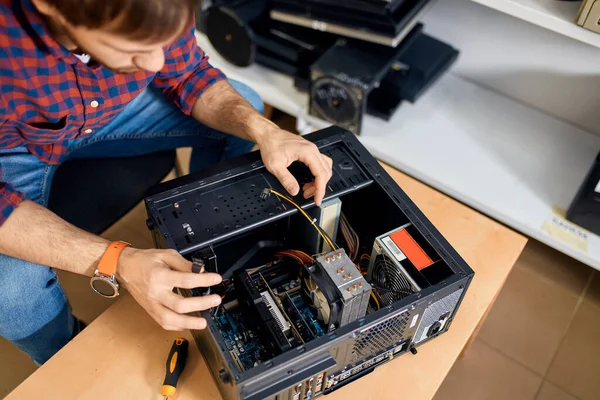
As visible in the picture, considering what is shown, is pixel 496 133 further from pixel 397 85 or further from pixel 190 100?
pixel 190 100

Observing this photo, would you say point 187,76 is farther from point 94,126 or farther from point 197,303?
point 197,303

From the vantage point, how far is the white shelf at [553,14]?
1206 mm

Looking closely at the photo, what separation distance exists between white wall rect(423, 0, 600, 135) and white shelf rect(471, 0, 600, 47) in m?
0.29

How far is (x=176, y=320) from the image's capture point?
2.69 feet

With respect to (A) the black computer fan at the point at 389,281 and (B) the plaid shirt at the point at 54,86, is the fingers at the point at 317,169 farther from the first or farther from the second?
(B) the plaid shirt at the point at 54,86

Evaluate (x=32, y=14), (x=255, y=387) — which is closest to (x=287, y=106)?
(x=32, y=14)

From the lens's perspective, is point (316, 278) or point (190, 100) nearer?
point (316, 278)

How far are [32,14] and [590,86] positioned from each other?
55.4 inches

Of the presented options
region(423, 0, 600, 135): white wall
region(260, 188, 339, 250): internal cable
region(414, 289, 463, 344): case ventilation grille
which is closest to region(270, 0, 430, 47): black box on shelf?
region(423, 0, 600, 135): white wall

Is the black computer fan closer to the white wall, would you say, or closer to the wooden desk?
the wooden desk

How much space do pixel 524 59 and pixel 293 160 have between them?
3.21 ft

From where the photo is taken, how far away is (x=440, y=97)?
67.8 inches

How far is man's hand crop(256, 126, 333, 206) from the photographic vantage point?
95cm

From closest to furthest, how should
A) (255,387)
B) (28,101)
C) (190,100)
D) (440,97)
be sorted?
1. (255,387)
2. (28,101)
3. (190,100)
4. (440,97)
